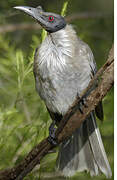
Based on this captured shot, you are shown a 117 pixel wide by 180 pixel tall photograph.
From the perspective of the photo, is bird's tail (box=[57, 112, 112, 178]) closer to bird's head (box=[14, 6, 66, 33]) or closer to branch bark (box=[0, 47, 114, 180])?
branch bark (box=[0, 47, 114, 180])

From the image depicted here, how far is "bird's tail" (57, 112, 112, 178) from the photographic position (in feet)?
8.38

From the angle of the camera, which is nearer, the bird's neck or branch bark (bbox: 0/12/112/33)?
the bird's neck

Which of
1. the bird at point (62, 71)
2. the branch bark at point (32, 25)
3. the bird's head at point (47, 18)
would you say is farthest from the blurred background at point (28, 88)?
the bird's head at point (47, 18)

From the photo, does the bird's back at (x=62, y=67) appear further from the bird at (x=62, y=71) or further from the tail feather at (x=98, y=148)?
the tail feather at (x=98, y=148)

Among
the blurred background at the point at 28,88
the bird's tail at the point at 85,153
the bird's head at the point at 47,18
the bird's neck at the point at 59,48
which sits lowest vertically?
the bird's tail at the point at 85,153

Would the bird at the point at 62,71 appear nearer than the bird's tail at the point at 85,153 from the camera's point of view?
Yes

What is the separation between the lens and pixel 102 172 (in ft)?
8.35

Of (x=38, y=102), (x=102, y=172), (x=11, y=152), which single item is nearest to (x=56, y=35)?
(x=38, y=102)

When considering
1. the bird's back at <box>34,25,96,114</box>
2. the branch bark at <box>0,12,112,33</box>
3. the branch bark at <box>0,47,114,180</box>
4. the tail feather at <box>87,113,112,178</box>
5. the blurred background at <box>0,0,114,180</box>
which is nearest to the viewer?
the branch bark at <box>0,47,114,180</box>

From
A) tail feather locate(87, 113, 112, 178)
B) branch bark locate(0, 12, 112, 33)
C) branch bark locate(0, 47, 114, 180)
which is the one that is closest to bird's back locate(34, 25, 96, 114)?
tail feather locate(87, 113, 112, 178)

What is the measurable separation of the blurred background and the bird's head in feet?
0.66

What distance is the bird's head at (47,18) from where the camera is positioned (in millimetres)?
2328

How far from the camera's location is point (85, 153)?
2.68m

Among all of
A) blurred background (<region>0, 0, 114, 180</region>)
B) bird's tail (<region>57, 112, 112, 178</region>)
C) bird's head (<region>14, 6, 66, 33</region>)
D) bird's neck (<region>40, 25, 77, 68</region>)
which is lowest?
bird's tail (<region>57, 112, 112, 178</region>)
